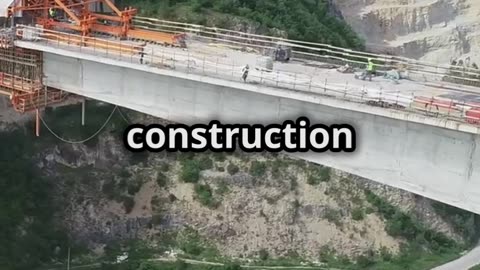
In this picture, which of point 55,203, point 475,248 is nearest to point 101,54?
point 55,203

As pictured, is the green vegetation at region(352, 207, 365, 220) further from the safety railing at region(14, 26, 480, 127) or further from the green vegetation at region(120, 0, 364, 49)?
the safety railing at region(14, 26, 480, 127)

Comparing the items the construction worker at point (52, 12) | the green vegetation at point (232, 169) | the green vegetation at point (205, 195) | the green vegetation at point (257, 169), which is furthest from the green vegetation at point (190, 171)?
the construction worker at point (52, 12)

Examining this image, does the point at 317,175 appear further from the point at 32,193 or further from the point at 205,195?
the point at 32,193

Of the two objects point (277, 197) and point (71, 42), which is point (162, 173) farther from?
point (71, 42)

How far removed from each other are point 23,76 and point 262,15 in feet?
61.3

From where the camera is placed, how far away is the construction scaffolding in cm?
2708

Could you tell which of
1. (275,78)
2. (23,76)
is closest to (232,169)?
(23,76)

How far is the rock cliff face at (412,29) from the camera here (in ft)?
212

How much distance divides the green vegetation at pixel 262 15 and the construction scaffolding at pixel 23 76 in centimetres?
1364

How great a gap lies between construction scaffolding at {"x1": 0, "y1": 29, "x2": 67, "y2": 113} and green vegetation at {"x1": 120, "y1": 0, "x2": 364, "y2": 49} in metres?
13.6

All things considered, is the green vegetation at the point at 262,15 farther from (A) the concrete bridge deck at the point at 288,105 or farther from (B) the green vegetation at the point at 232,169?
(A) the concrete bridge deck at the point at 288,105

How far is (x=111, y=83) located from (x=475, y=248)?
2061 cm

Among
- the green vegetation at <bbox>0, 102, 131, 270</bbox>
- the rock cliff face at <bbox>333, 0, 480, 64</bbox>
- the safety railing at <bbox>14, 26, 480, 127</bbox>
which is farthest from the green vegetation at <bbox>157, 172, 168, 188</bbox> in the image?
the rock cliff face at <bbox>333, 0, 480, 64</bbox>

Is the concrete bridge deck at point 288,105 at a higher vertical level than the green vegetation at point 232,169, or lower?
higher
